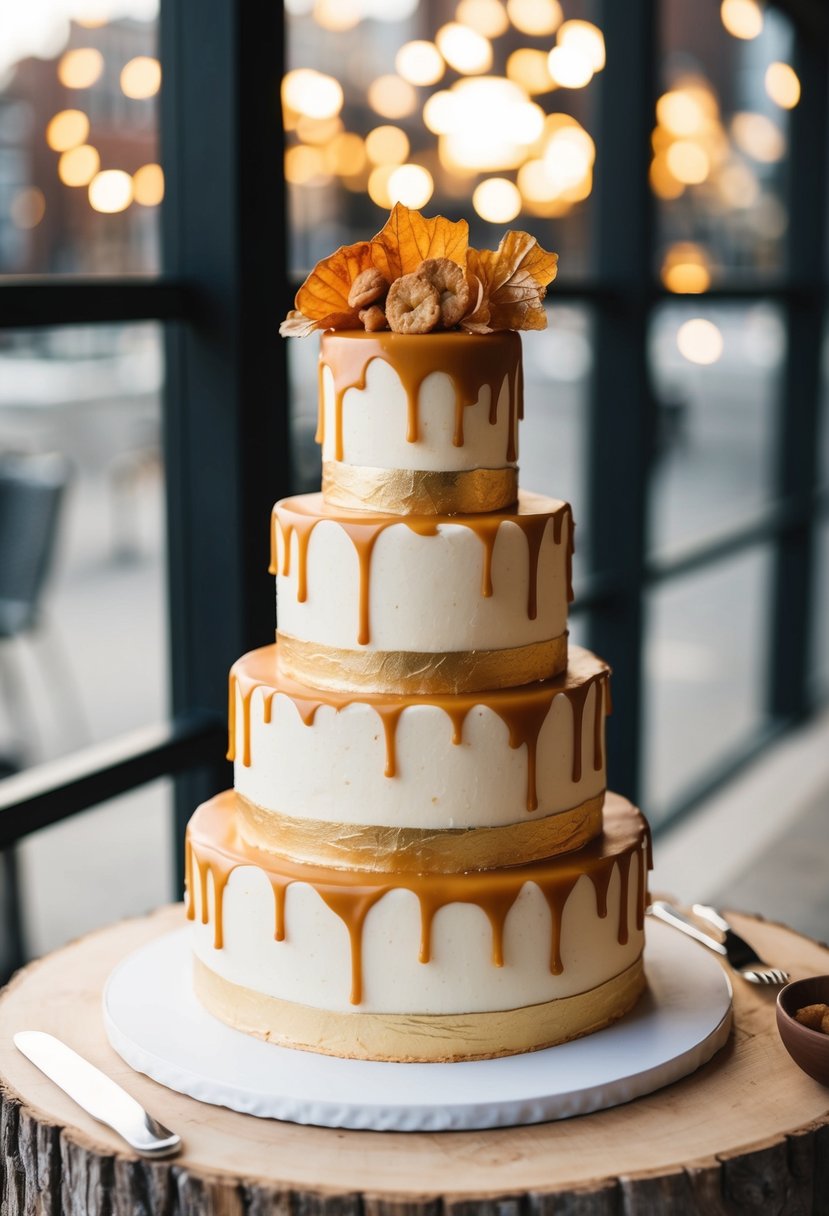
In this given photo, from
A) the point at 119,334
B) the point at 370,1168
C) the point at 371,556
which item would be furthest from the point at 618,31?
the point at 370,1168

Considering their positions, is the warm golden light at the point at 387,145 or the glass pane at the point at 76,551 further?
the warm golden light at the point at 387,145

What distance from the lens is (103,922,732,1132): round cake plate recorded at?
3.80ft

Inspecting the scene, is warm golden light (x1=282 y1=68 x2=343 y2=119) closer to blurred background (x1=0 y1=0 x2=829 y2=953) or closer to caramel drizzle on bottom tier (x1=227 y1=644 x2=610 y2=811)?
blurred background (x1=0 y1=0 x2=829 y2=953)

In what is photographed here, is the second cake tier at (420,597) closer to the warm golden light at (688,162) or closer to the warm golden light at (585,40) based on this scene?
the warm golden light at (585,40)

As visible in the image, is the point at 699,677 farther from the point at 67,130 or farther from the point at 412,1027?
the point at 412,1027

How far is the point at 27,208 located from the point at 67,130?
466 mm

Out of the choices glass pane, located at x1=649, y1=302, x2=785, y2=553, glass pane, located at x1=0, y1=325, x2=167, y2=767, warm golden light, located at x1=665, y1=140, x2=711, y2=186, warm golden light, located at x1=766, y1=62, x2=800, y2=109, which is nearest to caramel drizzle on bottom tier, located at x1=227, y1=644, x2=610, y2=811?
glass pane, located at x1=0, y1=325, x2=167, y2=767

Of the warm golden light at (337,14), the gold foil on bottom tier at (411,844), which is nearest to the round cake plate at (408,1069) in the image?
the gold foil on bottom tier at (411,844)

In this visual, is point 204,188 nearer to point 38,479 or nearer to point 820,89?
point 38,479

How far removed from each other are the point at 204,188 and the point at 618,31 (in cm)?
173

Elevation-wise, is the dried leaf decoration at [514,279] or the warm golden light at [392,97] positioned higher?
the warm golden light at [392,97]

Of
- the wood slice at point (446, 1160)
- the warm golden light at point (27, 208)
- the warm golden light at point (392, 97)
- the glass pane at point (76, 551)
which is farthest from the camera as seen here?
the warm golden light at point (392, 97)

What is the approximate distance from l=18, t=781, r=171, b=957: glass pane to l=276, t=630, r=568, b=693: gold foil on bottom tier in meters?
1.68

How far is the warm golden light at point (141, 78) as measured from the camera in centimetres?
202
